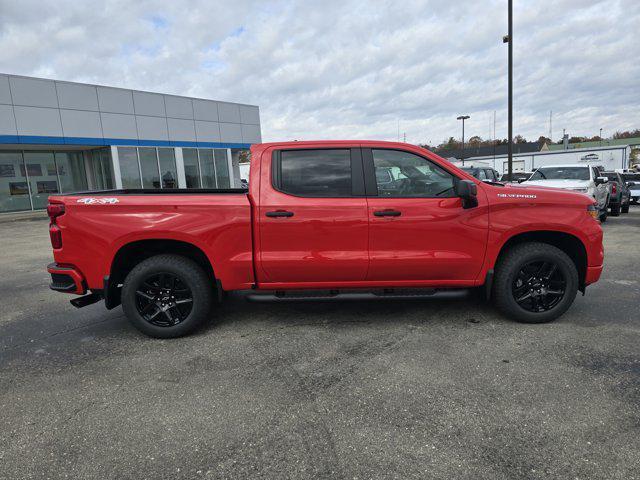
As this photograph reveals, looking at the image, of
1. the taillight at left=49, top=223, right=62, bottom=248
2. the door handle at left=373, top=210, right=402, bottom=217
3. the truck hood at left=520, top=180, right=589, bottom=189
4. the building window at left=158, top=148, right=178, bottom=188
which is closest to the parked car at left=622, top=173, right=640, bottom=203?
the truck hood at left=520, top=180, right=589, bottom=189

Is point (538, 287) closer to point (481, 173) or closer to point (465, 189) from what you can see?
point (465, 189)

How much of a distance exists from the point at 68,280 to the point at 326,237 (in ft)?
8.11

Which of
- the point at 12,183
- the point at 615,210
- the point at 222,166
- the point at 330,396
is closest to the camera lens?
the point at 330,396

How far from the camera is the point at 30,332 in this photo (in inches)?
178

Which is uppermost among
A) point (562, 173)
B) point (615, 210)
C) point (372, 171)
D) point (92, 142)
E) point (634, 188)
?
point (92, 142)

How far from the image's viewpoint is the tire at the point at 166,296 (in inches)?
160

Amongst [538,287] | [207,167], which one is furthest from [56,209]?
[207,167]

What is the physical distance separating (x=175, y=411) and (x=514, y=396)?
232cm

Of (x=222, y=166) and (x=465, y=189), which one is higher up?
(x=222, y=166)

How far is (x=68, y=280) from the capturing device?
408cm

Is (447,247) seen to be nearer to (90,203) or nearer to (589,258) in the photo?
(589,258)

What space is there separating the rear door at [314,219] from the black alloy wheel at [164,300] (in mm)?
832

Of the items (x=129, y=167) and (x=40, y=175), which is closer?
(x=40, y=175)

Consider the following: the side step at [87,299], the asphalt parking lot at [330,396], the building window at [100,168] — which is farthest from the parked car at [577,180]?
the building window at [100,168]
